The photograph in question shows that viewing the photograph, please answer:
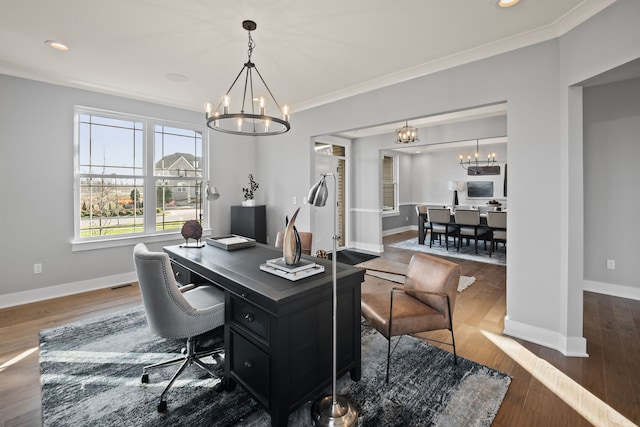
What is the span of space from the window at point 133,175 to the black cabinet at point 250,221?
651mm

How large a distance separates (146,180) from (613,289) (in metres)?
6.63

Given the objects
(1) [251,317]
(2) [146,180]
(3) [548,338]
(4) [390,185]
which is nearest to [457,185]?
(4) [390,185]

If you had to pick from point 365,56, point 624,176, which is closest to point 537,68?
point 365,56

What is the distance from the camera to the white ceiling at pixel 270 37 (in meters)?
2.22

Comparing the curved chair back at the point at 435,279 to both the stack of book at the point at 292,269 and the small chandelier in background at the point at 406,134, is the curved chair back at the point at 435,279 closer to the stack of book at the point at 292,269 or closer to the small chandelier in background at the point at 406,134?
the stack of book at the point at 292,269

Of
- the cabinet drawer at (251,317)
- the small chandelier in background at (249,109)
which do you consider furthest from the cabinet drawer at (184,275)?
the small chandelier in background at (249,109)

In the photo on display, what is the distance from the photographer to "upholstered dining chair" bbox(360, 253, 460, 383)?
2.09m

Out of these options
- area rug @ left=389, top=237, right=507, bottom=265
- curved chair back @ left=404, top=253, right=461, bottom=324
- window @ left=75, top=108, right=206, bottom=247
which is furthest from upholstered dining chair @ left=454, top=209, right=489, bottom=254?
window @ left=75, top=108, right=206, bottom=247

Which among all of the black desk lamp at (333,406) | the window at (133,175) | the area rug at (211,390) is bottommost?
the area rug at (211,390)

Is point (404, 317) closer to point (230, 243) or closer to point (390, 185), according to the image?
point (230, 243)

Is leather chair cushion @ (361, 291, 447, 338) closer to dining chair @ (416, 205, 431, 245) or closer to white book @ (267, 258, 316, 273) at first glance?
white book @ (267, 258, 316, 273)

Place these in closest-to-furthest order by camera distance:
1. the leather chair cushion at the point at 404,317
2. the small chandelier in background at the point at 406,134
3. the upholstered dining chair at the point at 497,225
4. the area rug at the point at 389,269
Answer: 1. the leather chair cushion at the point at 404,317
2. the area rug at the point at 389,269
3. the small chandelier in background at the point at 406,134
4. the upholstered dining chair at the point at 497,225

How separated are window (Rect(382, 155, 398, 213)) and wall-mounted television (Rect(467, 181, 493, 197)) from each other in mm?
2241

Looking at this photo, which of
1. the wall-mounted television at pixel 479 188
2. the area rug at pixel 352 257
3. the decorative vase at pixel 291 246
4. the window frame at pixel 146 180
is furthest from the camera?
the wall-mounted television at pixel 479 188
